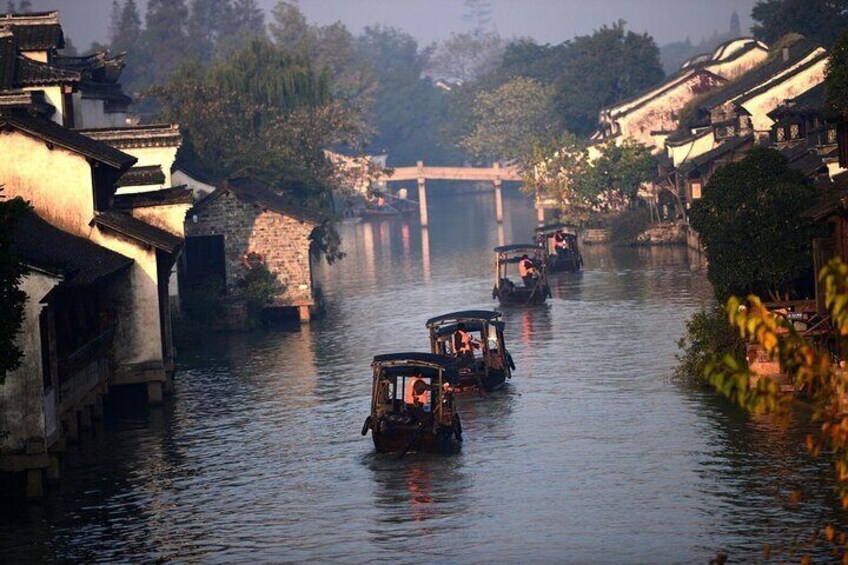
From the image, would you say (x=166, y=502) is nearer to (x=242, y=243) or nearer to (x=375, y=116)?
(x=242, y=243)

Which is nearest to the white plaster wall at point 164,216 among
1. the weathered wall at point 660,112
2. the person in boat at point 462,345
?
the person in boat at point 462,345

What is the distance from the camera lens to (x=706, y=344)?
1601 inches

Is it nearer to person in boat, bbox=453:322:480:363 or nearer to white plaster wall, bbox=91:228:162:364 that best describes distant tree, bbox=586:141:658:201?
person in boat, bbox=453:322:480:363

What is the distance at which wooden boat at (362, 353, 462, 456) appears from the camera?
34.8 meters

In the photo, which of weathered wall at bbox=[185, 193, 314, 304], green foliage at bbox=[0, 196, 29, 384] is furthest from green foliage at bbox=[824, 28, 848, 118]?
weathered wall at bbox=[185, 193, 314, 304]

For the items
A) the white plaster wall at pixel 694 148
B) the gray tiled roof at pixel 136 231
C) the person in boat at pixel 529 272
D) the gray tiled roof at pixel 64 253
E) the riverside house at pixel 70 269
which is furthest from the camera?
the white plaster wall at pixel 694 148

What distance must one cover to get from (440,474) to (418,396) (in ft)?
9.36

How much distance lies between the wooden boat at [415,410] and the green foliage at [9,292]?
8.87 m

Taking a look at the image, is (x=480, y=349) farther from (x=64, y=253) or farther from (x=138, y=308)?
(x=64, y=253)

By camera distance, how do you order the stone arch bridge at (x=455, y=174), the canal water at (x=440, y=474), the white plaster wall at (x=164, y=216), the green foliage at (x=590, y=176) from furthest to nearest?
1. the stone arch bridge at (x=455, y=174)
2. the green foliage at (x=590, y=176)
3. the white plaster wall at (x=164, y=216)
4. the canal water at (x=440, y=474)

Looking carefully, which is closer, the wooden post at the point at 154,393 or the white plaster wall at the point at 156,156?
the wooden post at the point at 154,393

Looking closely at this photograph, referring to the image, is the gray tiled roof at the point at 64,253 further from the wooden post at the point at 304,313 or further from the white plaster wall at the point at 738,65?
the white plaster wall at the point at 738,65

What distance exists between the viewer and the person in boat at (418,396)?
1394 inches

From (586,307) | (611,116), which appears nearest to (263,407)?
(586,307)
